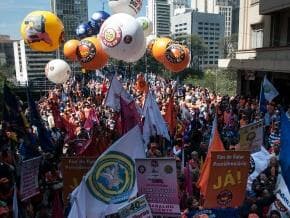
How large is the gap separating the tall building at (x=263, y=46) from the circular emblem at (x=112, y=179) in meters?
12.4

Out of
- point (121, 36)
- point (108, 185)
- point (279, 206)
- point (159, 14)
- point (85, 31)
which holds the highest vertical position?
point (159, 14)

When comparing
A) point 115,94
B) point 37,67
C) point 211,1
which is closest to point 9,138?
point 115,94

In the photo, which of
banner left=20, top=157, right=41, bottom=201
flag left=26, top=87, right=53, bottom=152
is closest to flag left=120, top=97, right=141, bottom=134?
flag left=26, top=87, right=53, bottom=152

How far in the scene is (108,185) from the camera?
18.2 ft

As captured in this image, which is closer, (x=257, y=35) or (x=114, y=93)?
(x=114, y=93)

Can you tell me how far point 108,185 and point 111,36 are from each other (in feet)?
26.1

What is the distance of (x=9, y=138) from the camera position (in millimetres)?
9672

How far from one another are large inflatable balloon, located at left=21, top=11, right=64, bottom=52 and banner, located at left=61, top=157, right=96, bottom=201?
8.95 m

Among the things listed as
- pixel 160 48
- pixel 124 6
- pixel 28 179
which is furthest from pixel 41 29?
pixel 28 179

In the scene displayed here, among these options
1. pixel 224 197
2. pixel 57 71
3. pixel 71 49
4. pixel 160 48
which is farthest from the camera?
pixel 57 71

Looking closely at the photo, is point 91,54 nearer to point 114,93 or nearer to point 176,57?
point 176,57

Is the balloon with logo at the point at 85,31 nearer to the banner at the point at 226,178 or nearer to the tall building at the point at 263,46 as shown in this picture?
the tall building at the point at 263,46

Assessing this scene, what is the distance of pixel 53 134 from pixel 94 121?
169cm

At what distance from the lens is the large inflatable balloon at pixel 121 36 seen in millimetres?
12844
